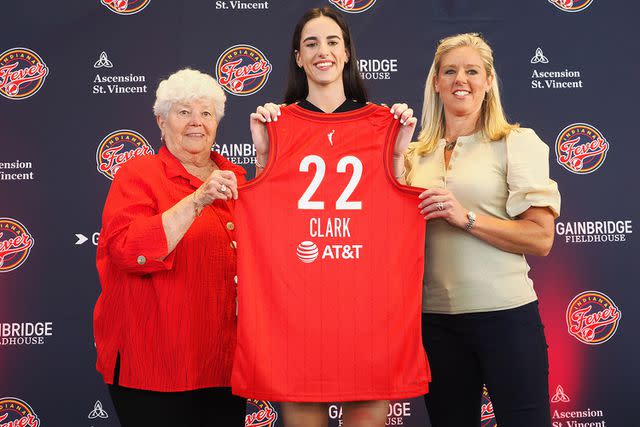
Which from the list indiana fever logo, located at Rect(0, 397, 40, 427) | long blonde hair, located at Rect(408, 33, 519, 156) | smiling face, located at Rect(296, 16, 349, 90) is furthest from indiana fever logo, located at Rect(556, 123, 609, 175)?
indiana fever logo, located at Rect(0, 397, 40, 427)

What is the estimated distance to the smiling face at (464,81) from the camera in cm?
210

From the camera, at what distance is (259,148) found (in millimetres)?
1938

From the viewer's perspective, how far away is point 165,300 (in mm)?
1930

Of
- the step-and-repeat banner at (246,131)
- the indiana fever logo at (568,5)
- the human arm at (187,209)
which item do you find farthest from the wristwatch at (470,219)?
the indiana fever logo at (568,5)

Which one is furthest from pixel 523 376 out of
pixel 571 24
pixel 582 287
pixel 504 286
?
pixel 571 24

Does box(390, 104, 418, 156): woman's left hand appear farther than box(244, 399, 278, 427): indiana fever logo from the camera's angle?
No

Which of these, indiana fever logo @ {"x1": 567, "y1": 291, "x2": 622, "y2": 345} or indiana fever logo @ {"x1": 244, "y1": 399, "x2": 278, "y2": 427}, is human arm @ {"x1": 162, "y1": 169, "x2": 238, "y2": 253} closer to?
indiana fever logo @ {"x1": 244, "y1": 399, "x2": 278, "y2": 427}

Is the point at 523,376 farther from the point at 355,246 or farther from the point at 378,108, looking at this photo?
the point at 378,108

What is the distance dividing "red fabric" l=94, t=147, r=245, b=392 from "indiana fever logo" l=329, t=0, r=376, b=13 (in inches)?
84.9

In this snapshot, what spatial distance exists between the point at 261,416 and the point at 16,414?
1.40 meters

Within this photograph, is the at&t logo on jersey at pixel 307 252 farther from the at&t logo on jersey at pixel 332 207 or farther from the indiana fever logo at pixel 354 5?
the indiana fever logo at pixel 354 5

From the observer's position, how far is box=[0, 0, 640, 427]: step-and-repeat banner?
360 centimetres

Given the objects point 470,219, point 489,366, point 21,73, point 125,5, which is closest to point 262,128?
point 470,219

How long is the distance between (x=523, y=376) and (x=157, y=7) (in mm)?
2980
